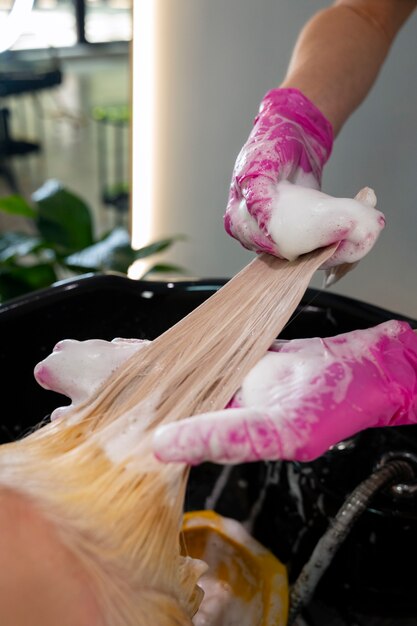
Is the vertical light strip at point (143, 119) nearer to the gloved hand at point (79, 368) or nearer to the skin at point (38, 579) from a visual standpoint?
the gloved hand at point (79, 368)

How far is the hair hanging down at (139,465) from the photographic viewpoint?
0.43 metres

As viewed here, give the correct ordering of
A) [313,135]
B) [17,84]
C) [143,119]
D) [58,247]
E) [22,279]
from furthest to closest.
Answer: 1. [17,84]
2. [143,119]
3. [58,247]
4. [22,279]
5. [313,135]

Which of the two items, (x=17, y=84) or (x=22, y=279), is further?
(x=17, y=84)

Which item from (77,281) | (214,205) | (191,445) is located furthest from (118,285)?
(214,205)

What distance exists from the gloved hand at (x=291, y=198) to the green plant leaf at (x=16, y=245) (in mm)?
619

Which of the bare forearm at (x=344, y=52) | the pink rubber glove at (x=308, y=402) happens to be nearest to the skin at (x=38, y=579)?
the pink rubber glove at (x=308, y=402)

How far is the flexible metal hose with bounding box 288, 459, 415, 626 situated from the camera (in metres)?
0.64

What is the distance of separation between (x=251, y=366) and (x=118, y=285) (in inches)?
13.6

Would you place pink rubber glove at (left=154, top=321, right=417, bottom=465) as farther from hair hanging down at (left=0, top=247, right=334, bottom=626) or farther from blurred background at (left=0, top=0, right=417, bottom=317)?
blurred background at (left=0, top=0, right=417, bottom=317)

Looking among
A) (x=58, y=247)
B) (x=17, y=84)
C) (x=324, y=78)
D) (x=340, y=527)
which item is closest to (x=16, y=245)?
(x=58, y=247)

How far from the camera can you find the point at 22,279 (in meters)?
1.13

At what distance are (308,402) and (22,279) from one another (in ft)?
2.63

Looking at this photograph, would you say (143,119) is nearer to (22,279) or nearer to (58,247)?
(58,247)

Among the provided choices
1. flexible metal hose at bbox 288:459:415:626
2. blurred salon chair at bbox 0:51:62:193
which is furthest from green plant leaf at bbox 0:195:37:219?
blurred salon chair at bbox 0:51:62:193
